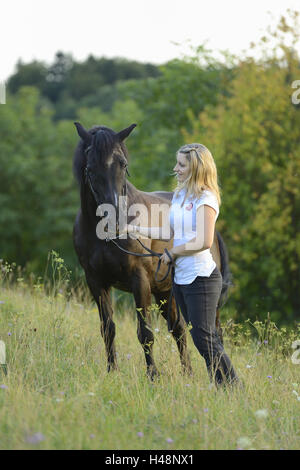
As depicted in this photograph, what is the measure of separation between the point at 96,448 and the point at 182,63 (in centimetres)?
1889

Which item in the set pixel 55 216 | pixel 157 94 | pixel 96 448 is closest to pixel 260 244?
pixel 96 448

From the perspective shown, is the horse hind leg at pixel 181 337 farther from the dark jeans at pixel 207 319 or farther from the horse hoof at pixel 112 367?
the dark jeans at pixel 207 319

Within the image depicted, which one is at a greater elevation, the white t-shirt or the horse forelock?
the horse forelock

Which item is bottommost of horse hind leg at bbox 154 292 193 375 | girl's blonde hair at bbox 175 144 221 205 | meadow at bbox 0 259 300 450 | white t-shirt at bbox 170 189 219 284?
meadow at bbox 0 259 300 450

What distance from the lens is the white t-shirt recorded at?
3844 mm

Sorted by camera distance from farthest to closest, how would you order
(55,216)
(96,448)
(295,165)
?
(55,216) → (295,165) → (96,448)

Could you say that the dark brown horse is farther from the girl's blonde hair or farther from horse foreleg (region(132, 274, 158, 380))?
the girl's blonde hair

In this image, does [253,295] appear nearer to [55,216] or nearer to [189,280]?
[189,280]

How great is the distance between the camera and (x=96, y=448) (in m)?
2.89

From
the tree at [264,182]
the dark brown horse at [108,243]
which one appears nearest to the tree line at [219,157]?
the tree at [264,182]

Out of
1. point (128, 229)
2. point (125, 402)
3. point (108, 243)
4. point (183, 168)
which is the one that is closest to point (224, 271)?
point (108, 243)

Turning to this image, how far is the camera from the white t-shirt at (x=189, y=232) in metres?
3.84

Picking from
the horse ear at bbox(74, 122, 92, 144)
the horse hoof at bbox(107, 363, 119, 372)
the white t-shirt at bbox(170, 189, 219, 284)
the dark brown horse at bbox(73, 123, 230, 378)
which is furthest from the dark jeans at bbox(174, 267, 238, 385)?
the horse ear at bbox(74, 122, 92, 144)

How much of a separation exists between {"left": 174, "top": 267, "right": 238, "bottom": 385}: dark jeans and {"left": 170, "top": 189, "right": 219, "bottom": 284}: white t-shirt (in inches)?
2.5
